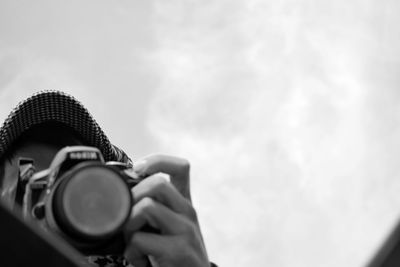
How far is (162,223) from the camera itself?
67 centimetres

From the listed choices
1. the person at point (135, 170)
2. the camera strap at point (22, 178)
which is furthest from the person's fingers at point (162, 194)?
the camera strap at point (22, 178)

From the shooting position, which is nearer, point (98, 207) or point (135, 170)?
point (98, 207)

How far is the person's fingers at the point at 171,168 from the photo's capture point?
0.72 meters

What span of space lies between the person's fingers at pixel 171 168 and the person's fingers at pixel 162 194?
4cm

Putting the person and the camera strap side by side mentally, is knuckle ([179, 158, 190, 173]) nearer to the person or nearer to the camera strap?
the person

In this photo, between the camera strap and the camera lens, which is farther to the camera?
the camera strap

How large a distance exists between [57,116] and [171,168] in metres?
0.19

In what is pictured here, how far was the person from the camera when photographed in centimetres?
65

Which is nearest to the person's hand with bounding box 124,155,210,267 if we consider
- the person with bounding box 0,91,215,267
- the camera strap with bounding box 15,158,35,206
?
the person with bounding box 0,91,215,267

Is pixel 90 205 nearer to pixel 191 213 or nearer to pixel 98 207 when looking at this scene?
pixel 98 207

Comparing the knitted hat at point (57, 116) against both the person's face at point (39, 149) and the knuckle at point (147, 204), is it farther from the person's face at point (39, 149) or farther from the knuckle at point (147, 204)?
the knuckle at point (147, 204)

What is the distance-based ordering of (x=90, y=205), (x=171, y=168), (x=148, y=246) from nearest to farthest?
1. (x=90, y=205)
2. (x=148, y=246)
3. (x=171, y=168)

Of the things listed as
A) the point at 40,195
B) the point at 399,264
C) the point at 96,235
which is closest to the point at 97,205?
the point at 96,235

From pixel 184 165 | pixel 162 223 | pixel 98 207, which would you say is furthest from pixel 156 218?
pixel 98 207
